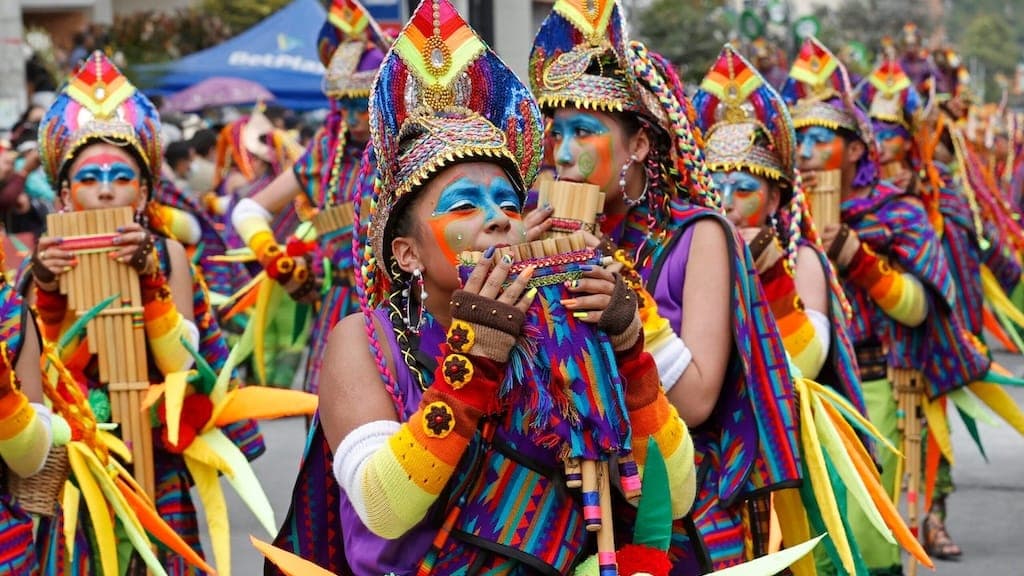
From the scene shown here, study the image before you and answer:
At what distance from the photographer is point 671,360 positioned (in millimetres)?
4035

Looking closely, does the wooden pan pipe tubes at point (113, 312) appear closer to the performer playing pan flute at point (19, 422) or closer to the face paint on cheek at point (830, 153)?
the performer playing pan flute at point (19, 422)

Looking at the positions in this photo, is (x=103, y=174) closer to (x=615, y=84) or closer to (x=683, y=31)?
(x=615, y=84)

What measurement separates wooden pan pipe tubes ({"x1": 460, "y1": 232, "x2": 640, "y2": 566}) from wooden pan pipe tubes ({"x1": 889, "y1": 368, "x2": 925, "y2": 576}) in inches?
181

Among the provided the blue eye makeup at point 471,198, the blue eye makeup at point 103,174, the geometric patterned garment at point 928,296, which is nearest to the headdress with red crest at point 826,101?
the geometric patterned garment at point 928,296

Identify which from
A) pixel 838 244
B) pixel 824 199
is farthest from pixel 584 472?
pixel 824 199

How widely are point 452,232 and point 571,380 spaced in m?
0.37

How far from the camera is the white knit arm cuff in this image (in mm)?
3162

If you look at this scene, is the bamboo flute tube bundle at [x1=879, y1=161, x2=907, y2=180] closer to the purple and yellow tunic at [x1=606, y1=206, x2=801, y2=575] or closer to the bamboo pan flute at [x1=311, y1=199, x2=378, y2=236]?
the bamboo pan flute at [x1=311, y1=199, x2=378, y2=236]

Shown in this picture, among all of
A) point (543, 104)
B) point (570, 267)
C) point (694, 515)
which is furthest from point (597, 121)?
point (570, 267)

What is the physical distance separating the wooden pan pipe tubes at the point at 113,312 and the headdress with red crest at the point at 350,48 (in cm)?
228

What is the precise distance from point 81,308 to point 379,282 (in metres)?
2.66

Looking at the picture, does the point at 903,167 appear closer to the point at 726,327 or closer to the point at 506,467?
the point at 726,327

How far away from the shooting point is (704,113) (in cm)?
580

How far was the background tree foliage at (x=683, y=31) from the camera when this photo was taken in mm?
33688
